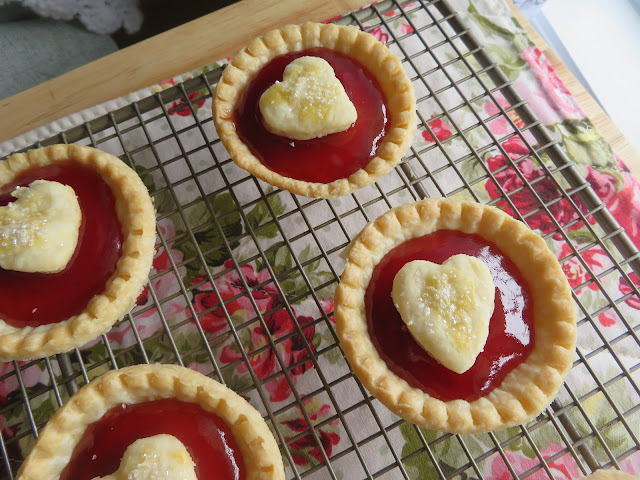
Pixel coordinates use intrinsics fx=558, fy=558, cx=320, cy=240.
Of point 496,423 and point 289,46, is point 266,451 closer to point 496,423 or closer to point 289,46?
point 496,423

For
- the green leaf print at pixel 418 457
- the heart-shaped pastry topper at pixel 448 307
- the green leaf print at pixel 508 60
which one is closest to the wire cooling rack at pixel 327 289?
the green leaf print at pixel 418 457

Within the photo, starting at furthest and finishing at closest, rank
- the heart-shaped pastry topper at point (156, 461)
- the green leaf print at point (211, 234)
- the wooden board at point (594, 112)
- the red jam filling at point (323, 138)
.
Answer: the wooden board at point (594, 112) < the green leaf print at point (211, 234) < the red jam filling at point (323, 138) < the heart-shaped pastry topper at point (156, 461)

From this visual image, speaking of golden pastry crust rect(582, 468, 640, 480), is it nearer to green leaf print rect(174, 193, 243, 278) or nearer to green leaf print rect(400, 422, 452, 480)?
green leaf print rect(400, 422, 452, 480)

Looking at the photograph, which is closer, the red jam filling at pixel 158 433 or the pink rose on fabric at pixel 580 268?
the red jam filling at pixel 158 433

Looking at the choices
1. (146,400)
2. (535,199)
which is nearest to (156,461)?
(146,400)

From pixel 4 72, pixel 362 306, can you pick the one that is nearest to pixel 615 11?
pixel 362 306

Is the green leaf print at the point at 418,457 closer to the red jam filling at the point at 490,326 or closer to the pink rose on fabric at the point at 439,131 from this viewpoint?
the red jam filling at the point at 490,326
